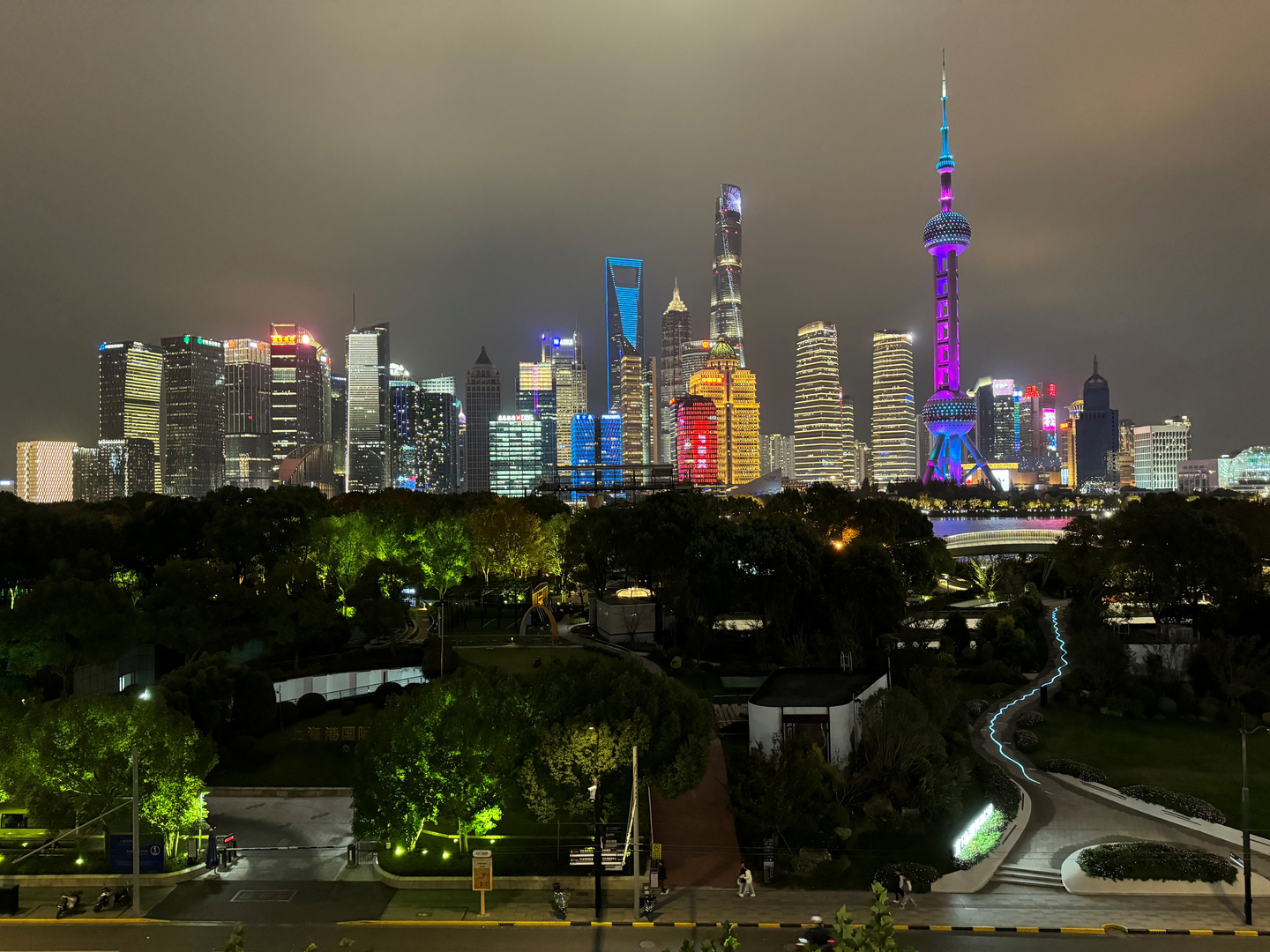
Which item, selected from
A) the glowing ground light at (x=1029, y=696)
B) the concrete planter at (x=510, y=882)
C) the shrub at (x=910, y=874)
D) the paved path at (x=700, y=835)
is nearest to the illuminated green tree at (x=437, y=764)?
the concrete planter at (x=510, y=882)

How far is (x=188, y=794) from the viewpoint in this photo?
2475cm

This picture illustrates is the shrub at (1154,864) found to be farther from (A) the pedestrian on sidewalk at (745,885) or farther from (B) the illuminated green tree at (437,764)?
(B) the illuminated green tree at (437,764)

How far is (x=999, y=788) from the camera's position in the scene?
30.5 m

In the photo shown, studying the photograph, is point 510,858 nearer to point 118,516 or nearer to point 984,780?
point 984,780

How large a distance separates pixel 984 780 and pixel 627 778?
546 inches

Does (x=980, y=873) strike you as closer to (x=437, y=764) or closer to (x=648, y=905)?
(x=648, y=905)

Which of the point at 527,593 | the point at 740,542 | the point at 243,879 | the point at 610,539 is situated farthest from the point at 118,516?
the point at 243,879

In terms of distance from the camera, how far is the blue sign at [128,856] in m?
24.1

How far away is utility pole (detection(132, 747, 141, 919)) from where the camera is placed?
872 inches

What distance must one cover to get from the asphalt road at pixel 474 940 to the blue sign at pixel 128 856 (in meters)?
2.62

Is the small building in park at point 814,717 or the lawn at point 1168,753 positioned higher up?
the small building in park at point 814,717

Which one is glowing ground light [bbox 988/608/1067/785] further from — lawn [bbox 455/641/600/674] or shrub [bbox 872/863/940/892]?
lawn [bbox 455/641/600/674]

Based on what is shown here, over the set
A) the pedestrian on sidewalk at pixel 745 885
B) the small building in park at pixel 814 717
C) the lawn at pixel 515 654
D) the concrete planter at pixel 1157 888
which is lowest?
the concrete planter at pixel 1157 888

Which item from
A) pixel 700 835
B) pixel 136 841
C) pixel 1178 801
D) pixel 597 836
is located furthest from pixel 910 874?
pixel 136 841
